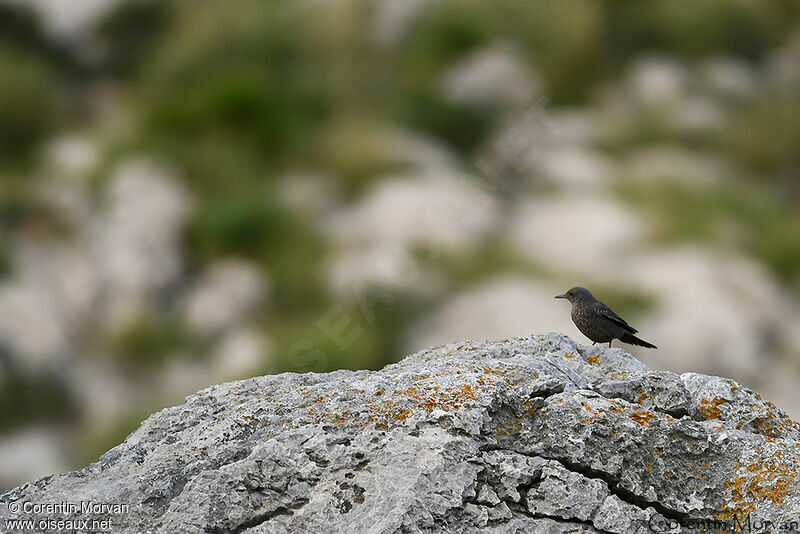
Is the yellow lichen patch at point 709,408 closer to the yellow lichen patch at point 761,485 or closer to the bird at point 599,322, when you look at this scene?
the yellow lichen patch at point 761,485

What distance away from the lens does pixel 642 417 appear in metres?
4.84

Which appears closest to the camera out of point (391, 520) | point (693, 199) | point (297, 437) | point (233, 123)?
point (391, 520)

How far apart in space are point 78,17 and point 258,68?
A: 4633 mm

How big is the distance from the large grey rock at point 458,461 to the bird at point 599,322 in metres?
1.33

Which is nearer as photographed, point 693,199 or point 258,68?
point 693,199

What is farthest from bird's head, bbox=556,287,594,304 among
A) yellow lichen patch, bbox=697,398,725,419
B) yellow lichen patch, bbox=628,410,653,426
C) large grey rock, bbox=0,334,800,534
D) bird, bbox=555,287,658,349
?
yellow lichen patch, bbox=628,410,653,426

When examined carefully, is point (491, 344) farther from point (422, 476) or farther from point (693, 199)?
point (693, 199)

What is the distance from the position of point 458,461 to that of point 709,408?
1.51m

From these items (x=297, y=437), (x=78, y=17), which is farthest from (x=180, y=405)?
(x=78, y=17)

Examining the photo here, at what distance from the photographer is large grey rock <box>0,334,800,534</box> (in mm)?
4469

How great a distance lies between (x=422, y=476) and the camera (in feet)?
14.6

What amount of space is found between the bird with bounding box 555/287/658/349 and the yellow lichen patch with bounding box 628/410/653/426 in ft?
5.47

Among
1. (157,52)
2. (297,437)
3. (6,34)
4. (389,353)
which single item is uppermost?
(6,34)

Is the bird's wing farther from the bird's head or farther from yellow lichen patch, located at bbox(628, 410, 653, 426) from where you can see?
yellow lichen patch, located at bbox(628, 410, 653, 426)
